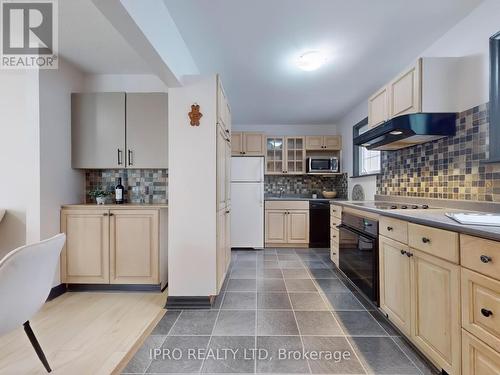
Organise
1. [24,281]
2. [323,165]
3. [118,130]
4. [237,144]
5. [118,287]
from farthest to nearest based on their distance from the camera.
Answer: [237,144]
[323,165]
[118,130]
[118,287]
[24,281]

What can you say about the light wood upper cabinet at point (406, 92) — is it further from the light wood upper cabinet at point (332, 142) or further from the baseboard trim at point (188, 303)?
the baseboard trim at point (188, 303)

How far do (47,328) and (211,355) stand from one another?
1.35 meters

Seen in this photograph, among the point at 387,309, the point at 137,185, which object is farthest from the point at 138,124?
the point at 387,309

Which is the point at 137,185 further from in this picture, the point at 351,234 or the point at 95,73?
the point at 351,234

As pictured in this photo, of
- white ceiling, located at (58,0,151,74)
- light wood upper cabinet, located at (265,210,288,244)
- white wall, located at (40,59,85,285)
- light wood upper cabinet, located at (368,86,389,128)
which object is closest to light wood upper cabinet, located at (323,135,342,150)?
light wood upper cabinet, located at (265,210,288,244)

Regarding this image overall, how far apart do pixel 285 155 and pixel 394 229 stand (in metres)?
3.15

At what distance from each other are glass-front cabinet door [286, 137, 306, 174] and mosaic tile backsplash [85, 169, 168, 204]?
2598mm

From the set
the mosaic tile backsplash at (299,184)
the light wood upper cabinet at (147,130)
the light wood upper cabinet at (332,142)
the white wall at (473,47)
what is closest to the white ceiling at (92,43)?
the light wood upper cabinet at (147,130)

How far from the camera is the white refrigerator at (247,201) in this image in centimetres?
421

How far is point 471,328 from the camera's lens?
112 centimetres

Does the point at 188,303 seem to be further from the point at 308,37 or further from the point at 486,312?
the point at 308,37

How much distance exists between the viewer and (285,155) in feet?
15.6

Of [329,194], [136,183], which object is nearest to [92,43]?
[136,183]

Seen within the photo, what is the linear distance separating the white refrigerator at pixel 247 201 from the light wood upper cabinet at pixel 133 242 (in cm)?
187
